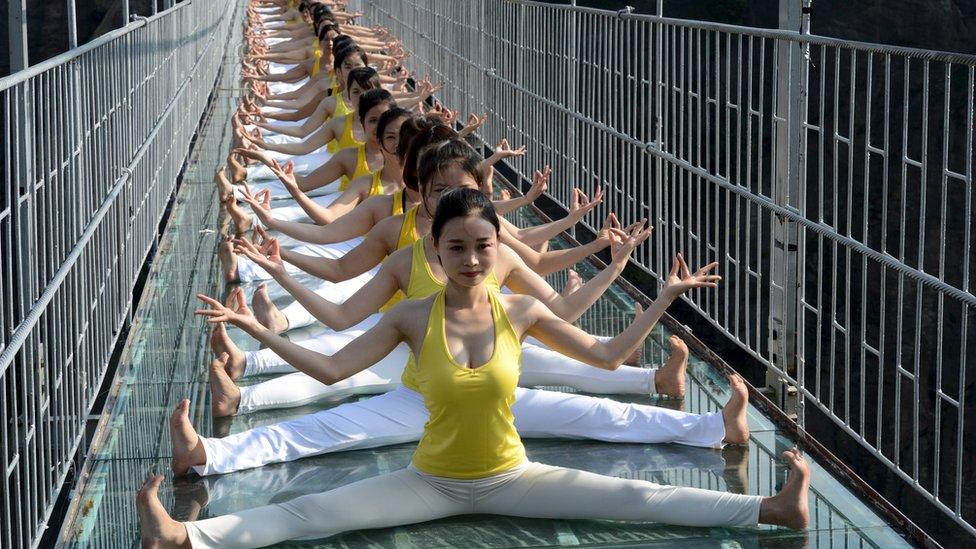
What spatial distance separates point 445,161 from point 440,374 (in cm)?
132

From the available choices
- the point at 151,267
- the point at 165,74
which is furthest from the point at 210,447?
the point at 165,74

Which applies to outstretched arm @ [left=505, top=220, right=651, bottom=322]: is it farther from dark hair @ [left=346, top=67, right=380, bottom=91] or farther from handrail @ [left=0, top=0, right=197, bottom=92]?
dark hair @ [left=346, top=67, right=380, bottom=91]

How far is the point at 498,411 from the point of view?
3.98 meters

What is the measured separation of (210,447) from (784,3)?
2.79m

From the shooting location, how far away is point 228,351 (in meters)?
5.65

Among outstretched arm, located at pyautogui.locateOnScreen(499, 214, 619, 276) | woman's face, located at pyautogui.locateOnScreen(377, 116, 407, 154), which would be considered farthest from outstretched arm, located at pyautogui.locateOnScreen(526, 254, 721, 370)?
woman's face, located at pyautogui.locateOnScreen(377, 116, 407, 154)

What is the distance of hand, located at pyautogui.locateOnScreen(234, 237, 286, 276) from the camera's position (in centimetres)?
450

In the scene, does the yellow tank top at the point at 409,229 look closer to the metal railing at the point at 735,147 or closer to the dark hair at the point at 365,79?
the metal railing at the point at 735,147

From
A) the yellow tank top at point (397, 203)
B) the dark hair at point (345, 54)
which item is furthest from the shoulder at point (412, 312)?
the dark hair at point (345, 54)

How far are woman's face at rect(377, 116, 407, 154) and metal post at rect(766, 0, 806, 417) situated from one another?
5.87 ft

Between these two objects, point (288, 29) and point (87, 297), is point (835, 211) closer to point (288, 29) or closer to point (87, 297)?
point (87, 297)

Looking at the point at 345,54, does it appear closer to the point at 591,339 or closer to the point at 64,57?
the point at 64,57

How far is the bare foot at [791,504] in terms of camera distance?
13.3 ft

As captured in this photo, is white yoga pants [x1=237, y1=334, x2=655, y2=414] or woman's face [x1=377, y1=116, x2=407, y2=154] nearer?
white yoga pants [x1=237, y1=334, x2=655, y2=414]
